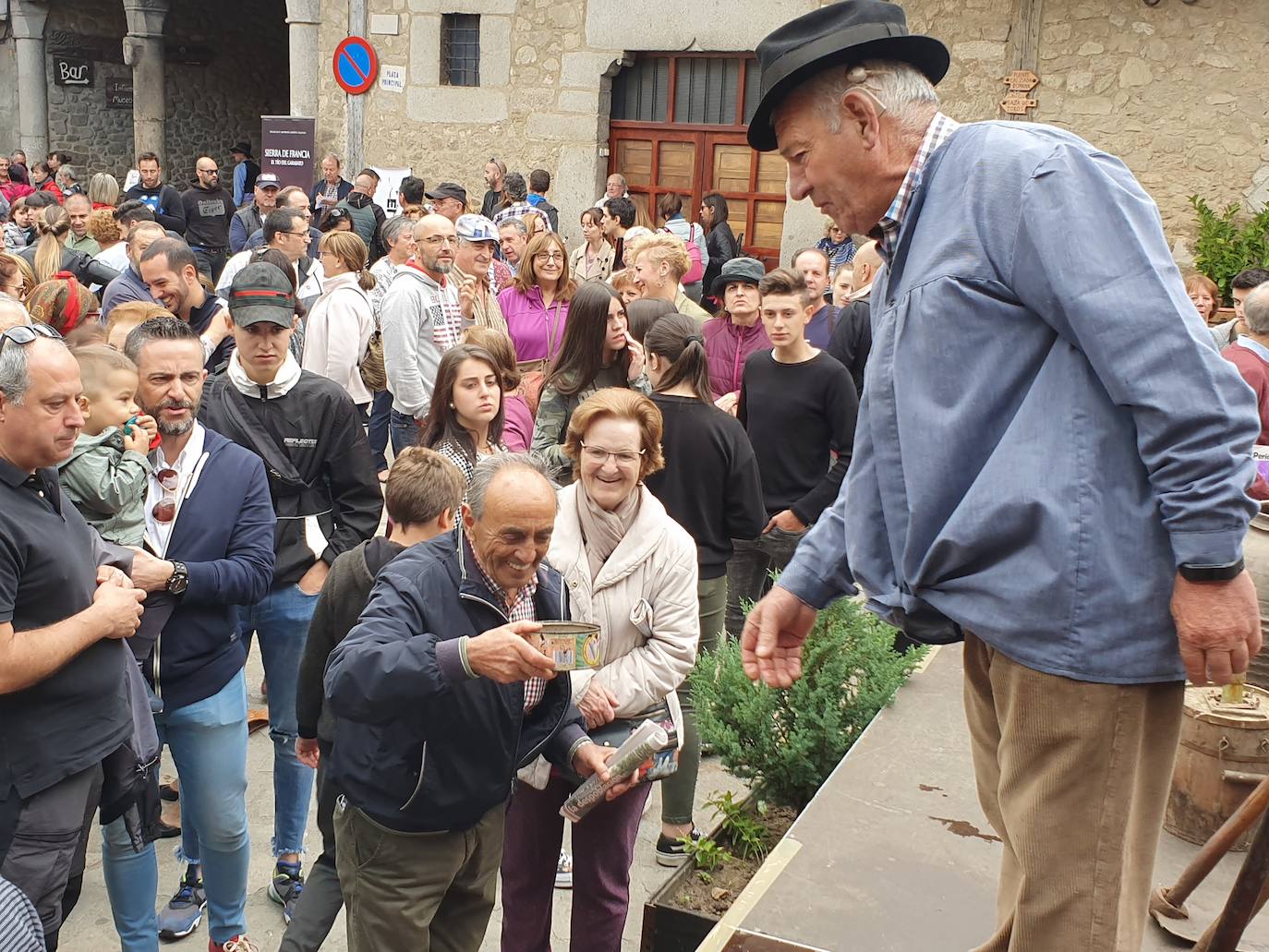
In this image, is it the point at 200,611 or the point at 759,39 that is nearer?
the point at 200,611

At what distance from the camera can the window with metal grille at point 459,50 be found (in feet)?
54.5

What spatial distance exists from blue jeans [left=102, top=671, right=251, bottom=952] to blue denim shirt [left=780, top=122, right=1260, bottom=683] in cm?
261

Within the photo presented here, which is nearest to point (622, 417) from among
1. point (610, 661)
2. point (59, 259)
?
point (610, 661)

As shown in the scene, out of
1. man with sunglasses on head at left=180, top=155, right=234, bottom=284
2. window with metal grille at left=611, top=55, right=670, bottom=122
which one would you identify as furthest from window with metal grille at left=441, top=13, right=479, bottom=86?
man with sunglasses on head at left=180, top=155, right=234, bottom=284

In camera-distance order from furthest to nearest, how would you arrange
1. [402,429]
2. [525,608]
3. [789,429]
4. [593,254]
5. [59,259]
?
1. [593,254]
2. [59,259]
3. [402,429]
4. [789,429]
5. [525,608]

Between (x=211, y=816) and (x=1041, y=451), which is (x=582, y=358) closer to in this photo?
(x=211, y=816)

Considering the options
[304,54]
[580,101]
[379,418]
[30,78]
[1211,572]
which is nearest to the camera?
[1211,572]

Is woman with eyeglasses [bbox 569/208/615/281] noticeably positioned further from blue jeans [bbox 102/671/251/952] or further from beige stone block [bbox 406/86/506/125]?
blue jeans [bbox 102/671/251/952]

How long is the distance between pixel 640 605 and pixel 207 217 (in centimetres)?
1198

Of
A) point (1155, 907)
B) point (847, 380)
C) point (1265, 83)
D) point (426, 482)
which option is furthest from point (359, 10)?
point (1155, 907)

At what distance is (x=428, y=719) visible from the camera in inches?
119

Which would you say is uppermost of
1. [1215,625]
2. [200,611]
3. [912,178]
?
[912,178]

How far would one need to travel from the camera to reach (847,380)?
601 centimetres

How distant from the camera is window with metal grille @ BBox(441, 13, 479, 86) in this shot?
54.5 feet
